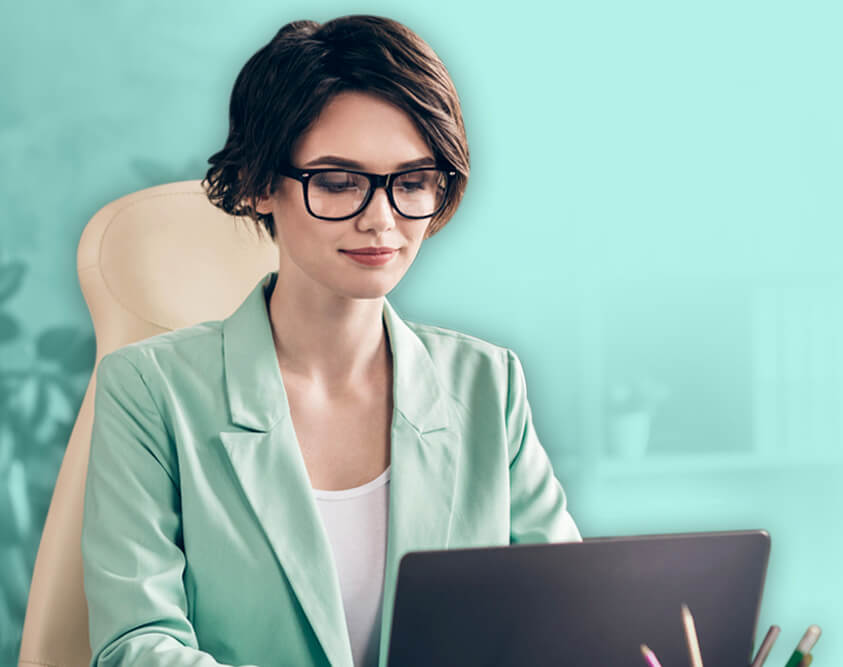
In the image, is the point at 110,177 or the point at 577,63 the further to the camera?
the point at 577,63

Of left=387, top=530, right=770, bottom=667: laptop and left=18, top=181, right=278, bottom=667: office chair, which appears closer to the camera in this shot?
left=387, top=530, right=770, bottom=667: laptop

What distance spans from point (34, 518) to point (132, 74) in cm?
86

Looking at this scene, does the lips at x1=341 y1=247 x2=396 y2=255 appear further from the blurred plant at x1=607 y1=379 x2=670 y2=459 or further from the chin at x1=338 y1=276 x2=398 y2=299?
the blurred plant at x1=607 y1=379 x2=670 y2=459

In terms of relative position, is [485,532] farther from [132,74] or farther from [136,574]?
[132,74]

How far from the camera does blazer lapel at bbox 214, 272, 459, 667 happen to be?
104cm

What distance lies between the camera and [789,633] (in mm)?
2146

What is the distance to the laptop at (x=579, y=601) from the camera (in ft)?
2.10

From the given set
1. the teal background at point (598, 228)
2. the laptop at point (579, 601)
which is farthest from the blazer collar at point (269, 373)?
the teal background at point (598, 228)

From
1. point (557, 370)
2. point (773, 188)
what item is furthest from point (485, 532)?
point (773, 188)

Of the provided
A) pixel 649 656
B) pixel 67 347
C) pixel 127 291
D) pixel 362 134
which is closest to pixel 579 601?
pixel 649 656

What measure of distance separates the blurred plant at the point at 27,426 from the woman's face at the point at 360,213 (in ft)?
2.73

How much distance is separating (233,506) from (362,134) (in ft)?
1.51

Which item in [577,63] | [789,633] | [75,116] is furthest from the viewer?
[789,633]

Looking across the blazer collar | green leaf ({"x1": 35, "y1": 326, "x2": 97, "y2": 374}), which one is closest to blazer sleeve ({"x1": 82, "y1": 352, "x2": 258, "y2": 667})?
the blazer collar
